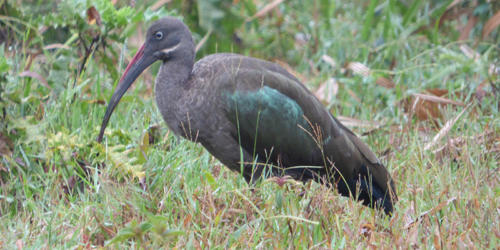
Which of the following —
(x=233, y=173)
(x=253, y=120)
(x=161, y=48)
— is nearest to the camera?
(x=253, y=120)

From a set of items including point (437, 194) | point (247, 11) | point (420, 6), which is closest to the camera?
point (437, 194)

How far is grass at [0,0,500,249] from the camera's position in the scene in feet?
11.1

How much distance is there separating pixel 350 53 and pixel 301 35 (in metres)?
0.89

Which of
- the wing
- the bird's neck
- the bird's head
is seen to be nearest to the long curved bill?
the bird's head

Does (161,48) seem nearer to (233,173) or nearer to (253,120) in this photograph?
(253,120)

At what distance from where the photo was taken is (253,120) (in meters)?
3.93

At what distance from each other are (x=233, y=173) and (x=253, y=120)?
1.88ft

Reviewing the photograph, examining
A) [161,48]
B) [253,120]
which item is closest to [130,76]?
[161,48]

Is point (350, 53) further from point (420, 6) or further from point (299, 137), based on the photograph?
point (299, 137)

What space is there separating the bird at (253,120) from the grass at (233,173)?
0.14 metres

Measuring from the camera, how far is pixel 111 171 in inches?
155

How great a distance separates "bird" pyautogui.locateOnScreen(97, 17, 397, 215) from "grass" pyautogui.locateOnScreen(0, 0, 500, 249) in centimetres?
14

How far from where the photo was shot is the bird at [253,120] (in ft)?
12.7

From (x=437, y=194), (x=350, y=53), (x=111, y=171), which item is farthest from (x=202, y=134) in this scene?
(x=350, y=53)
